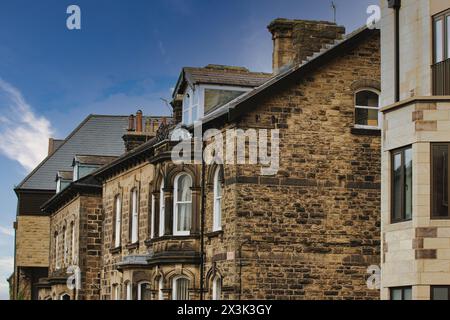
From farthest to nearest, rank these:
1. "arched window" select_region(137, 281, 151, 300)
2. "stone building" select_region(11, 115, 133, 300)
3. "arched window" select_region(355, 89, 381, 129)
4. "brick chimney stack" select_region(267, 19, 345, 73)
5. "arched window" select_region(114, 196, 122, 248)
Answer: "stone building" select_region(11, 115, 133, 300), "arched window" select_region(114, 196, 122, 248), "arched window" select_region(137, 281, 151, 300), "brick chimney stack" select_region(267, 19, 345, 73), "arched window" select_region(355, 89, 381, 129)

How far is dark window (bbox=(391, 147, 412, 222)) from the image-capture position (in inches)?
1065

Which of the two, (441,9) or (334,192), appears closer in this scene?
(441,9)

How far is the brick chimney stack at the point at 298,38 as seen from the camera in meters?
36.9

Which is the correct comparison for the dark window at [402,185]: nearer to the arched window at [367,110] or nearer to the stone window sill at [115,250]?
the arched window at [367,110]

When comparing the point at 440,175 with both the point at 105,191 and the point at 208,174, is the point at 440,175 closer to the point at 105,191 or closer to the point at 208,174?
the point at 208,174

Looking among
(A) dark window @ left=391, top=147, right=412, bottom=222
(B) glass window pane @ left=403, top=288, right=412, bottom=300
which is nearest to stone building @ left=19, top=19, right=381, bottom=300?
(A) dark window @ left=391, top=147, right=412, bottom=222

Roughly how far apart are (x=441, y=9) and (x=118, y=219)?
21936 millimetres

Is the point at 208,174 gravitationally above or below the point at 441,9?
below

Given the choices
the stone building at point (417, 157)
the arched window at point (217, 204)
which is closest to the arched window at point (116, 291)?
the arched window at point (217, 204)

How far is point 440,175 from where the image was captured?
1036 inches

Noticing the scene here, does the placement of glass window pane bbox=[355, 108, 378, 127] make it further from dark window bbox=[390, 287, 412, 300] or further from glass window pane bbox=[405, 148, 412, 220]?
dark window bbox=[390, 287, 412, 300]

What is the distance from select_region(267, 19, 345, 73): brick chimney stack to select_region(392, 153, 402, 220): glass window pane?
32.1 ft

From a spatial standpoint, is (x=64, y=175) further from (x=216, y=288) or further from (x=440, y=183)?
(x=440, y=183)

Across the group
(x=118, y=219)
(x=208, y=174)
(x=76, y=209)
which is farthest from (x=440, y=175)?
(x=76, y=209)
